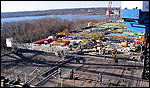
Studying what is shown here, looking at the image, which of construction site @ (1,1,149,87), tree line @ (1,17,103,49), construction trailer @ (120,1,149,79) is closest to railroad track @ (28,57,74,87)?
→ construction site @ (1,1,149,87)

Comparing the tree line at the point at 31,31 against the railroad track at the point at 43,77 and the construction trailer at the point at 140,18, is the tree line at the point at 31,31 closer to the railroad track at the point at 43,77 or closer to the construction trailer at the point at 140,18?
the railroad track at the point at 43,77

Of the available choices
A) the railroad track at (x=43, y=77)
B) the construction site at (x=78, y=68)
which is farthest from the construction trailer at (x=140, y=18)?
the railroad track at (x=43, y=77)

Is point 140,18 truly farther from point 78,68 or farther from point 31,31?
point 31,31

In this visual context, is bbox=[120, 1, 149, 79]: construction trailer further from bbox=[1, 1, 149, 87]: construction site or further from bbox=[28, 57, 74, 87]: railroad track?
bbox=[28, 57, 74, 87]: railroad track

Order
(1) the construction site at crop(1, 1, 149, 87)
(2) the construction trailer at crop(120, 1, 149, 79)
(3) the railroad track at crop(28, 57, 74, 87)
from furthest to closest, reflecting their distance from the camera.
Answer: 1. (3) the railroad track at crop(28, 57, 74, 87)
2. (1) the construction site at crop(1, 1, 149, 87)
3. (2) the construction trailer at crop(120, 1, 149, 79)

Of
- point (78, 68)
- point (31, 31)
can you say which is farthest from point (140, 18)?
point (31, 31)

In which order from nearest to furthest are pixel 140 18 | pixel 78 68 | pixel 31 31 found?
1. pixel 140 18
2. pixel 78 68
3. pixel 31 31

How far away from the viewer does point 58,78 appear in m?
12.4

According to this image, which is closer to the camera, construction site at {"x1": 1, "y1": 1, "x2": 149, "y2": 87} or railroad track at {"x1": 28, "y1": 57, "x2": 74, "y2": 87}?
construction site at {"x1": 1, "y1": 1, "x2": 149, "y2": 87}

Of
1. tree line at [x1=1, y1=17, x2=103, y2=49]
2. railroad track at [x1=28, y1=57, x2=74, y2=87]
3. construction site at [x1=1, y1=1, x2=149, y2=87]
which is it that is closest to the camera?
construction site at [x1=1, y1=1, x2=149, y2=87]

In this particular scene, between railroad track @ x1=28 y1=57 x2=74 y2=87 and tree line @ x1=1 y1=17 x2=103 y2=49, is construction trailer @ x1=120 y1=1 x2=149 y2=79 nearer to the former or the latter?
railroad track @ x1=28 y1=57 x2=74 y2=87

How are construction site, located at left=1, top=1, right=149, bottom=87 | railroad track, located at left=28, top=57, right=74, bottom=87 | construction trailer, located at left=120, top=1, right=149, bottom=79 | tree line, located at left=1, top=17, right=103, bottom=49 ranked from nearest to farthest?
construction trailer, located at left=120, top=1, right=149, bottom=79, construction site, located at left=1, top=1, right=149, bottom=87, railroad track, located at left=28, top=57, right=74, bottom=87, tree line, located at left=1, top=17, right=103, bottom=49

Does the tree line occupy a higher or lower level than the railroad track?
higher

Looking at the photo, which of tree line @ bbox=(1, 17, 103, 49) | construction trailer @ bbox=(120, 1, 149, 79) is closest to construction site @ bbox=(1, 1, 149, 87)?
construction trailer @ bbox=(120, 1, 149, 79)
